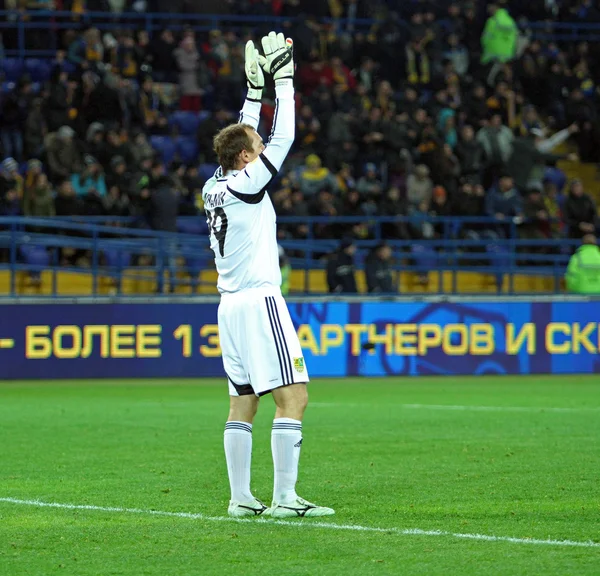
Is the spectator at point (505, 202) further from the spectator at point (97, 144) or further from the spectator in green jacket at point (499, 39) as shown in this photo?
the spectator at point (97, 144)

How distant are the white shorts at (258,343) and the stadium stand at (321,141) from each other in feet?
43.0

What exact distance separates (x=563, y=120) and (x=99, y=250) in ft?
38.2

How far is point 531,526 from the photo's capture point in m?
6.87

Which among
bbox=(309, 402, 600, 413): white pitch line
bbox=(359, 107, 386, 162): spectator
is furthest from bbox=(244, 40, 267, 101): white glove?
bbox=(359, 107, 386, 162): spectator

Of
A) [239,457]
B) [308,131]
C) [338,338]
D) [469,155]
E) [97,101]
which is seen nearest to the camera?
[239,457]

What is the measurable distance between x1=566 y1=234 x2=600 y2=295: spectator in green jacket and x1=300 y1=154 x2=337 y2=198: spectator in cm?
458

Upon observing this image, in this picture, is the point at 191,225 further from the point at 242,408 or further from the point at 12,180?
the point at 242,408

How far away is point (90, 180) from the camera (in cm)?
2270

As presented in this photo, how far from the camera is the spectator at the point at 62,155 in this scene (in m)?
22.9

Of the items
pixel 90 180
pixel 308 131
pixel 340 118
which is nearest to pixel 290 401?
pixel 90 180

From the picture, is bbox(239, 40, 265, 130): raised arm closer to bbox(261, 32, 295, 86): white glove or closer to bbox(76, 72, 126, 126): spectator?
bbox(261, 32, 295, 86): white glove

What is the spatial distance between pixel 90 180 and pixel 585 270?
8.48m

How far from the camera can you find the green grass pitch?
6039mm

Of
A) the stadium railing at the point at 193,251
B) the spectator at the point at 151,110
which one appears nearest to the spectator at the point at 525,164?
the stadium railing at the point at 193,251
